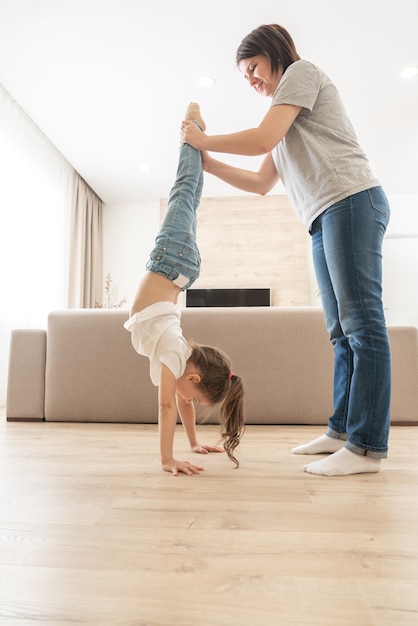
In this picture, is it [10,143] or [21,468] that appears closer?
[21,468]

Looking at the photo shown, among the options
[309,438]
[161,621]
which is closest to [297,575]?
[161,621]

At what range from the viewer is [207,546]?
2.48 feet

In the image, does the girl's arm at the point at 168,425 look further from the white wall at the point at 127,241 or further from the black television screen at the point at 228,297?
the white wall at the point at 127,241

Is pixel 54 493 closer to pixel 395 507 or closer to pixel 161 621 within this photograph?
pixel 161 621

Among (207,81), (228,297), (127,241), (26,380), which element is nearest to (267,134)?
(26,380)

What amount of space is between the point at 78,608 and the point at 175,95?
4143 mm

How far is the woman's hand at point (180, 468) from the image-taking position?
1.26 m

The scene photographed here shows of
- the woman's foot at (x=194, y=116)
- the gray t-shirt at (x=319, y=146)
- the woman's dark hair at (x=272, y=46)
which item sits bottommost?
the gray t-shirt at (x=319, y=146)

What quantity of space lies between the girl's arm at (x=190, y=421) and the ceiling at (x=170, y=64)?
2701mm

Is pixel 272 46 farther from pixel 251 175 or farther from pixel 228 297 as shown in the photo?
pixel 228 297

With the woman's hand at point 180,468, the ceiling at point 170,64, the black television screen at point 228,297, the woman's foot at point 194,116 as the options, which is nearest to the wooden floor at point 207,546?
the woman's hand at point 180,468

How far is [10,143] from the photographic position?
401 centimetres

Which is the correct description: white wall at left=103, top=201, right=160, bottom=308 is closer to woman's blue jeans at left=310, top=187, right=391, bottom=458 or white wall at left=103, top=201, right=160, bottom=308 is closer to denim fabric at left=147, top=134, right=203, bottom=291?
denim fabric at left=147, top=134, right=203, bottom=291

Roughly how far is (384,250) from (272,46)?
5250 mm
